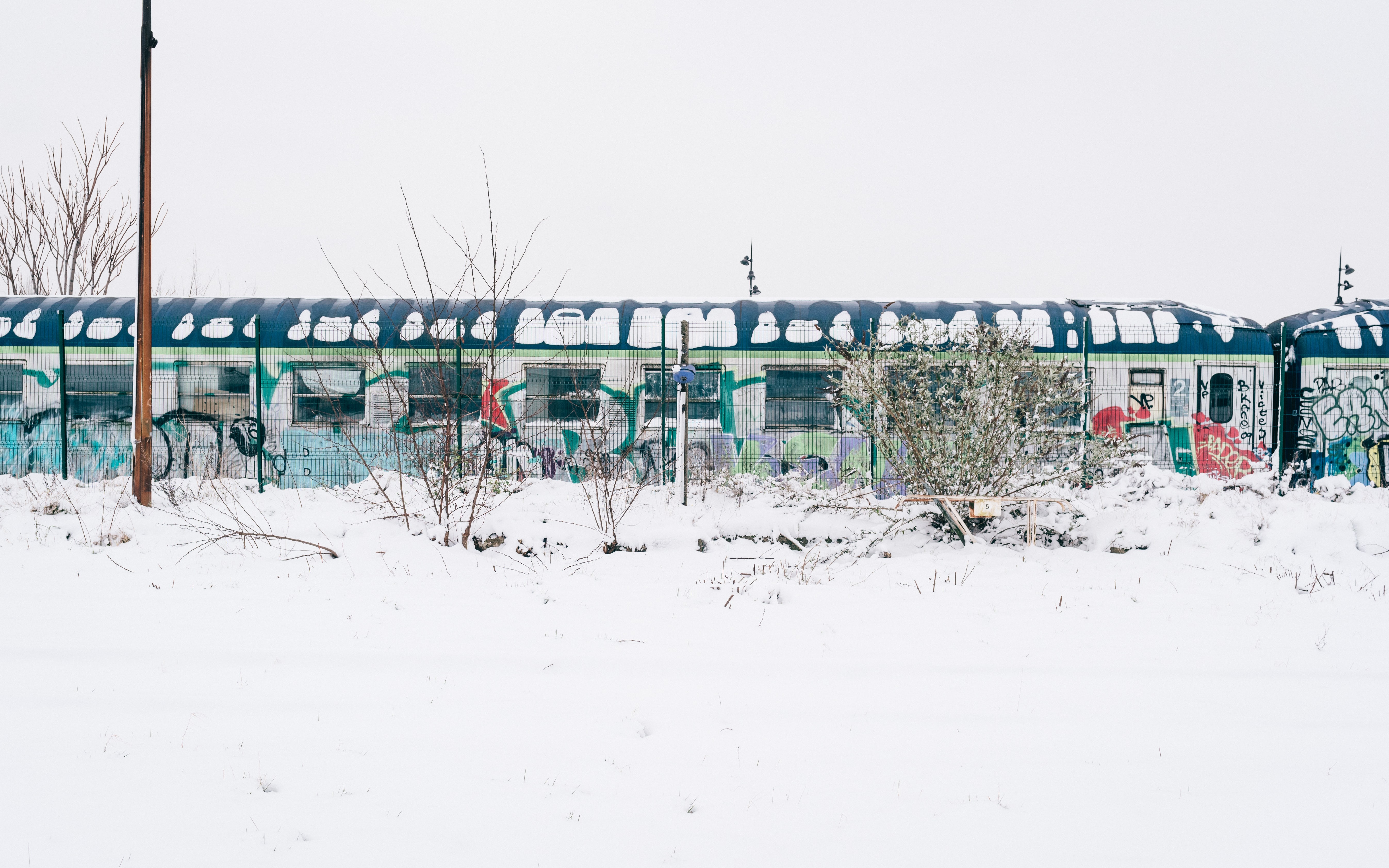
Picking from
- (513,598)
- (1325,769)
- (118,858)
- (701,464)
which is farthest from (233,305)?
(1325,769)

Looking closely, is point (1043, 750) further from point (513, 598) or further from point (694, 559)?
point (694, 559)

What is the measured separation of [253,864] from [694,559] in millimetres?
4673

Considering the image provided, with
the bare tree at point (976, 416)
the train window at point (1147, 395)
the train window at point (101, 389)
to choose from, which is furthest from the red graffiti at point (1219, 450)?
the train window at point (101, 389)

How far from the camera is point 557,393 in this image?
10523mm

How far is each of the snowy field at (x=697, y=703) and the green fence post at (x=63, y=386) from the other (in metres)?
4.99

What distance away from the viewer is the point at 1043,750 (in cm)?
306

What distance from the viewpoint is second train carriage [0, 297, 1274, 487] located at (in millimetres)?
10383

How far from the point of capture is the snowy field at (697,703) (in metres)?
2.42

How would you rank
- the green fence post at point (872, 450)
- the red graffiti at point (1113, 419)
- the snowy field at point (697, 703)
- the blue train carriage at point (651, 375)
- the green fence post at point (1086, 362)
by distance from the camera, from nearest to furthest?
1. the snowy field at point (697, 703)
2. the green fence post at point (872, 450)
3. the green fence post at point (1086, 362)
4. the red graffiti at point (1113, 419)
5. the blue train carriage at point (651, 375)

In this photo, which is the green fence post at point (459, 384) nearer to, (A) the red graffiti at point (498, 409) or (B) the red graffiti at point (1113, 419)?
(A) the red graffiti at point (498, 409)

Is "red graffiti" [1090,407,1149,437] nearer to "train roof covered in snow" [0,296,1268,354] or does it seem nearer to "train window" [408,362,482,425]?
"train roof covered in snow" [0,296,1268,354]

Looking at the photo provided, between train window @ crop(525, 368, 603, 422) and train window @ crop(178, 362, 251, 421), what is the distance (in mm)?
3719

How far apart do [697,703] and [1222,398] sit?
980 centimetres

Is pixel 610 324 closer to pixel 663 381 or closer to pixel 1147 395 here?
pixel 663 381
